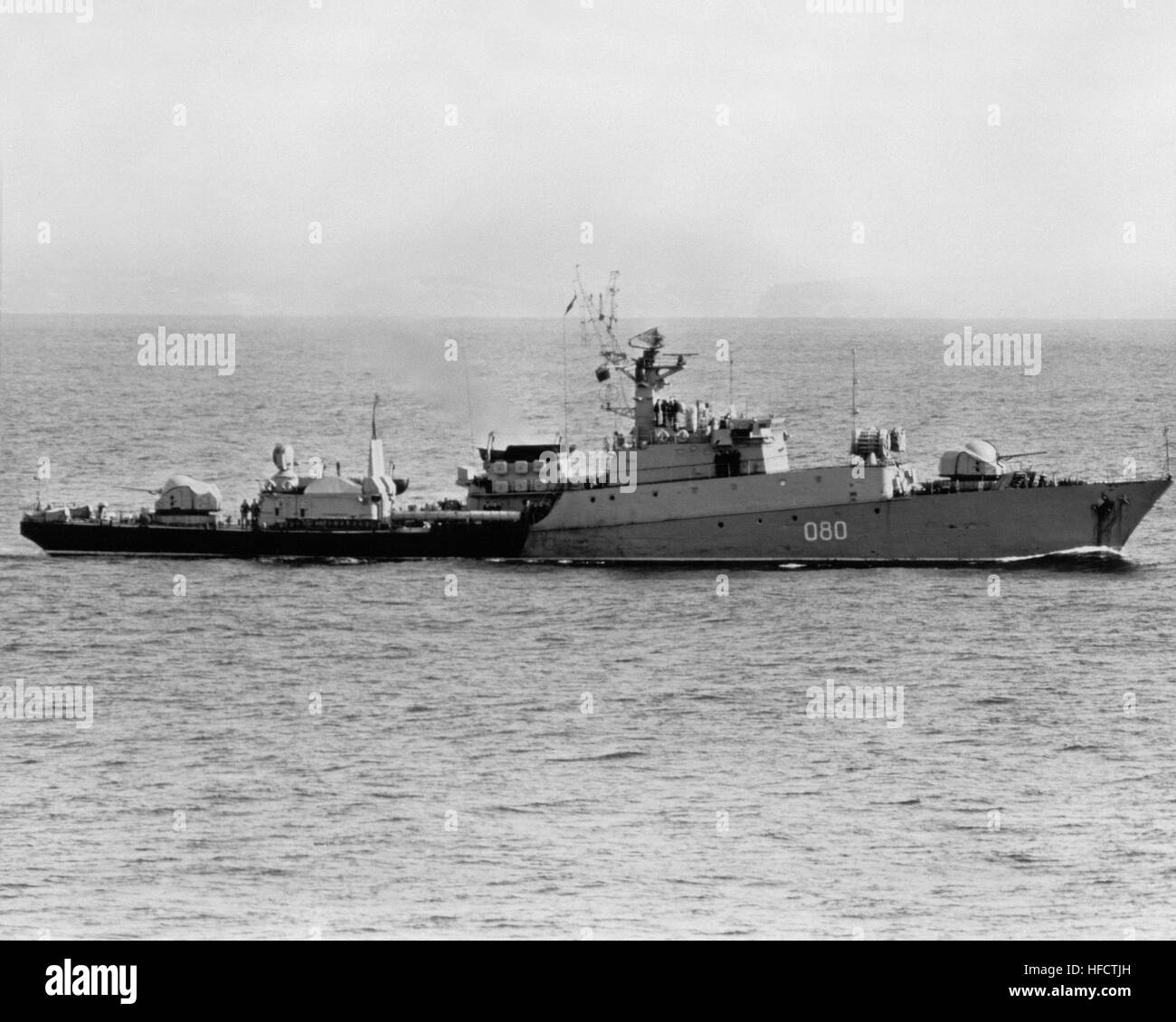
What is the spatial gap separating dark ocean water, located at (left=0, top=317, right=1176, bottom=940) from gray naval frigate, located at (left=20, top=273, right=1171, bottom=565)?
1902 millimetres

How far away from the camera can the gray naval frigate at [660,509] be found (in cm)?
8106

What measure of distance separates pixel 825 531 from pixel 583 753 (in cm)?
3166

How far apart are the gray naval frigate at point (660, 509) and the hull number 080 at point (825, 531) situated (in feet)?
0.17

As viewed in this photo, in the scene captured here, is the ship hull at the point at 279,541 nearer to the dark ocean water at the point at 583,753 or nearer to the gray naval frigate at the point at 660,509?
the gray naval frigate at the point at 660,509

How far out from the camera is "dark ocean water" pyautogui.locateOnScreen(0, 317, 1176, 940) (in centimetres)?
4088

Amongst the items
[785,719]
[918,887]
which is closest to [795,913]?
[918,887]

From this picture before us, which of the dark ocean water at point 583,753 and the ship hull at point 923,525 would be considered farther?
the ship hull at point 923,525

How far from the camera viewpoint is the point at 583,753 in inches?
2047

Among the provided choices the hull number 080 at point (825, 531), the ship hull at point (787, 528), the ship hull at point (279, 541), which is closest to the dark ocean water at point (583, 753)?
the ship hull at point (279, 541)

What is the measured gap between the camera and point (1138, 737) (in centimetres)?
5391

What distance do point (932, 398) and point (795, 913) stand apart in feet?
414

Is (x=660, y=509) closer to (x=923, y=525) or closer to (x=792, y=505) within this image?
(x=792, y=505)

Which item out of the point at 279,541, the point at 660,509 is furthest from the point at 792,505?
the point at 279,541

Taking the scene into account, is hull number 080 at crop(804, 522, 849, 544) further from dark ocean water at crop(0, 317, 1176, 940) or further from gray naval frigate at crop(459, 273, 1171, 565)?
dark ocean water at crop(0, 317, 1176, 940)
